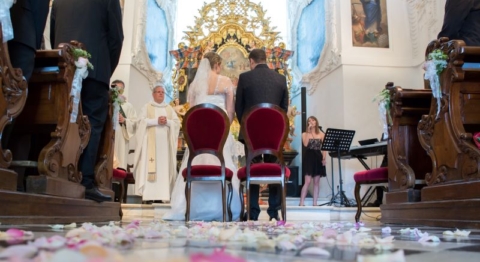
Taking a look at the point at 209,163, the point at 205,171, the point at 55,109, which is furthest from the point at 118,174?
the point at 55,109

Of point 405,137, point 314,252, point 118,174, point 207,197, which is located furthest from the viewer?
point 118,174

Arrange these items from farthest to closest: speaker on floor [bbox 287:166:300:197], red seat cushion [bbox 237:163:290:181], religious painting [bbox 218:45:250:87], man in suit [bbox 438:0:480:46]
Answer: religious painting [bbox 218:45:250:87]
speaker on floor [bbox 287:166:300:197]
red seat cushion [bbox 237:163:290:181]
man in suit [bbox 438:0:480:46]

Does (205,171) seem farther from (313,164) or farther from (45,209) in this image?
(313,164)

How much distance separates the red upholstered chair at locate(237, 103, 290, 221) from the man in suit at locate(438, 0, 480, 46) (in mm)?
1758

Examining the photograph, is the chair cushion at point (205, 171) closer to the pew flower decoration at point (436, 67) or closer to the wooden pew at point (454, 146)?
the wooden pew at point (454, 146)

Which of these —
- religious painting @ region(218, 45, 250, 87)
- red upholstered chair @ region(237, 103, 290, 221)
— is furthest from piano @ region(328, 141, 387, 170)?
religious painting @ region(218, 45, 250, 87)

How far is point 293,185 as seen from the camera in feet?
39.8

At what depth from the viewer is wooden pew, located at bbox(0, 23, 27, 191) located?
2.51 meters

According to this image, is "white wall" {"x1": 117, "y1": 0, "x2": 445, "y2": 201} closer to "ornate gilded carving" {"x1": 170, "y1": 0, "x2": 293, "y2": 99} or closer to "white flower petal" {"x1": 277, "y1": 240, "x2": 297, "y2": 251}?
"ornate gilded carving" {"x1": 170, "y1": 0, "x2": 293, "y2": 99}

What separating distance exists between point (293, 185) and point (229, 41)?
15.6ft

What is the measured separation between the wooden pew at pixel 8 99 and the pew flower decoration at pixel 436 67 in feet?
9.82

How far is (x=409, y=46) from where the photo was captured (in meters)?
11.3

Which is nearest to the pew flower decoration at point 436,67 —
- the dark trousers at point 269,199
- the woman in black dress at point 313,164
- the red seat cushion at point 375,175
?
the red seat cushion at point 375,175

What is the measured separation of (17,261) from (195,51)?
12596 mm
